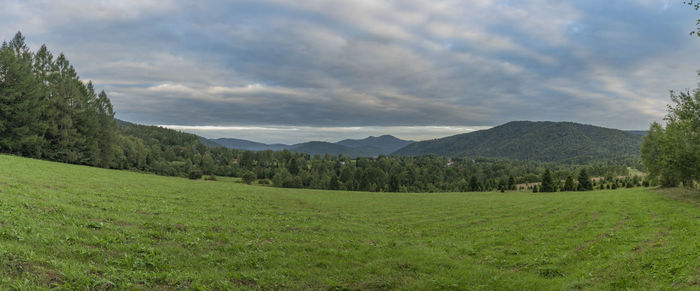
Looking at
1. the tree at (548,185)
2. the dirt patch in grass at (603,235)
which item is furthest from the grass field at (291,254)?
the tree at (548,185)

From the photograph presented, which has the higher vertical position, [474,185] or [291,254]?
[291,254]

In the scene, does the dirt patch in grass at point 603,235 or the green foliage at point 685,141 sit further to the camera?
the green foliage at point 685,141

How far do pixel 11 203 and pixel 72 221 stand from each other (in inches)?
145

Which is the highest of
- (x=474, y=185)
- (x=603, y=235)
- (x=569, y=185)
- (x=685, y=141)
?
(x=685, y=141)

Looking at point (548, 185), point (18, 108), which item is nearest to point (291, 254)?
point (18, 108)

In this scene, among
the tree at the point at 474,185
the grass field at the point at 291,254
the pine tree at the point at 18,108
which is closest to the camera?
the grass field at the point at 291,254

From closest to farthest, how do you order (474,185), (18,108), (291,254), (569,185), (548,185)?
(291,254)
(18,108)
(548,185)
(569,185)
(474,185)

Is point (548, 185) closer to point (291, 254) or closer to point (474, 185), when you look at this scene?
point (474, 185)

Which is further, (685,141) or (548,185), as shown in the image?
(548,185)

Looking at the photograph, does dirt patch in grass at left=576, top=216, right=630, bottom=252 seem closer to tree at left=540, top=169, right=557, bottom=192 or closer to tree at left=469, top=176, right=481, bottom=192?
tree at left=540, top=169, right=557, bottom=192

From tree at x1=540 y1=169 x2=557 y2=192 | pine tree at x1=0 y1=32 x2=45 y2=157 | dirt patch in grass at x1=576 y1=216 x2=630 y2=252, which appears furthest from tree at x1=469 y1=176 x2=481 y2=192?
pine tree at x1=0 y1=32 x2=45 y2=157

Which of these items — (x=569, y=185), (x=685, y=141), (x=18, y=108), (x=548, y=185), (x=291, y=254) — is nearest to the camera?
(x=291, y=254)

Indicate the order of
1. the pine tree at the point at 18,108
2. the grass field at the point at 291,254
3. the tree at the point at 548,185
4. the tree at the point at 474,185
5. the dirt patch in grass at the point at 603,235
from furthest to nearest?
the tree at the point at 474,185, the tree at the point at 548,185, the pine tree at the point at 18,108, the dirt patch in grass at the point at 603,235, the grass field at the point at 291,254

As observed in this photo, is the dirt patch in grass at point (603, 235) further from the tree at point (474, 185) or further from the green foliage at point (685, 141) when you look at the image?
the tree at point (474, 185)
